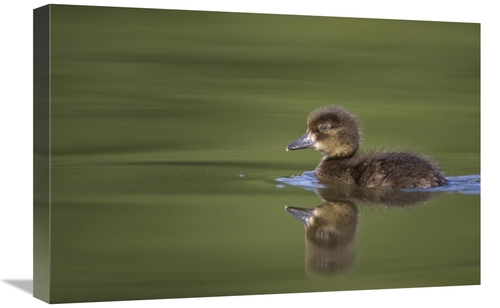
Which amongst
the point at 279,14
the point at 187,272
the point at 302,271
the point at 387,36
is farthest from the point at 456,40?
the point at 187,272

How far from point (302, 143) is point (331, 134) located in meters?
0.26

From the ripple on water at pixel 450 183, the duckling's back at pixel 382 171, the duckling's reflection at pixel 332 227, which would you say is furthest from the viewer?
the duckling's back at pixel 382 171

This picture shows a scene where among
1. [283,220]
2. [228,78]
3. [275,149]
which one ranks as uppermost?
[228,78]

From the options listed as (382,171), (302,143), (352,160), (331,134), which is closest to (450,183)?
(382,171)

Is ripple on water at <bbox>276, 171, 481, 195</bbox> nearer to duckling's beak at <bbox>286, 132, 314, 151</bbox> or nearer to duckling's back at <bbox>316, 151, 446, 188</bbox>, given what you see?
duckling's back at <bbox>316, 151, 446, 188</bbox>

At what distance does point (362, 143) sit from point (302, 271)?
41.6 inches

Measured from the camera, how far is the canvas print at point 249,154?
7.29 m

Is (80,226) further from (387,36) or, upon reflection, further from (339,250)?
(387,36)

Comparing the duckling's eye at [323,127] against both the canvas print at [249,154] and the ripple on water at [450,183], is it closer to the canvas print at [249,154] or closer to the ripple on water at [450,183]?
the canvas print at [249,154]

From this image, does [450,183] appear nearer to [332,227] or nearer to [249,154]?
[332,227]

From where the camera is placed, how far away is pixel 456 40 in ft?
27.5

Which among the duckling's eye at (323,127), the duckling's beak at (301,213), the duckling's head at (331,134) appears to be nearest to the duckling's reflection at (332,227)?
the duckling's beak at (301,213)

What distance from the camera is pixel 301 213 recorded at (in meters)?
7.89

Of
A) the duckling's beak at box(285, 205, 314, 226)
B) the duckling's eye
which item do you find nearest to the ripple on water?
the duckling's beak at box(285, 205, 314, 226)
